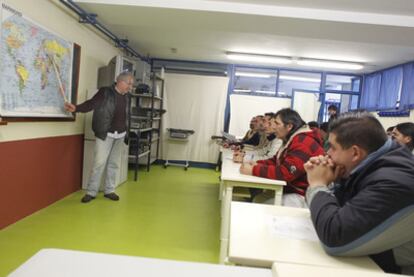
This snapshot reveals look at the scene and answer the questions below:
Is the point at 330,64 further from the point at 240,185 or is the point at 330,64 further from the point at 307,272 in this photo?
the point at 307,272

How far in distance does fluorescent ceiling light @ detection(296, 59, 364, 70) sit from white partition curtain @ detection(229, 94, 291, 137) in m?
0.95

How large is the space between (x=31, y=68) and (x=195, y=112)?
437cm

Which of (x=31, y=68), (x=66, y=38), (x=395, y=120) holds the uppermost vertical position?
(x=66, y=38)

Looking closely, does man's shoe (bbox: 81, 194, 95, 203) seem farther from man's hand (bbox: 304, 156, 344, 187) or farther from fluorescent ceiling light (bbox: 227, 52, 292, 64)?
fluorescent ceiling light (bbox: 227, 52, 292, 64)

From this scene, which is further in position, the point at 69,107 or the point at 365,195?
the point at 69,107

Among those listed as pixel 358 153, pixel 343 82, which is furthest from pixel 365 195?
pixel 343 82

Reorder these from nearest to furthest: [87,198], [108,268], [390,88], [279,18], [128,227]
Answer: [108,268]
[128,227]
[279,18]
[87,198]
[390,88]

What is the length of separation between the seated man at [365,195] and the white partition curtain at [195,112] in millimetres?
5711

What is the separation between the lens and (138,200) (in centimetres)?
405

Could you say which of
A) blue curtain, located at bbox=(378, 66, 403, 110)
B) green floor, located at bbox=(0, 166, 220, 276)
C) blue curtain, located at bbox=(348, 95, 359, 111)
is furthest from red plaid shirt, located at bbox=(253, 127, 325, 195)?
blue curtain, located at bbox=(348, 95, 359, 111)

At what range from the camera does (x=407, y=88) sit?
5574 millimetres

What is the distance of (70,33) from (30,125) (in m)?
1.28

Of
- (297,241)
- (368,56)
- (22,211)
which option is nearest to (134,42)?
(22,211)

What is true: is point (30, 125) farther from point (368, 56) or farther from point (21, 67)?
point (368, 56)
